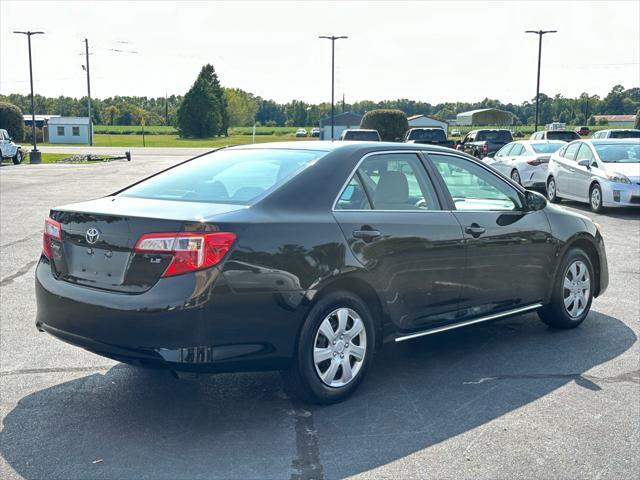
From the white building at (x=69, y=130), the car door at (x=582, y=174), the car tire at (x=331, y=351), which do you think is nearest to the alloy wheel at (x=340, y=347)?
the car tire at (x=331, y=351)

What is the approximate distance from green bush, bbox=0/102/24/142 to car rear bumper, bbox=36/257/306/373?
2751 inches

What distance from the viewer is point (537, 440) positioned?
4250mm

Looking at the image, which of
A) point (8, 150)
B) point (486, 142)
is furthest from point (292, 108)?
point (486, 142)

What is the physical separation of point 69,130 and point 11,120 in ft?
79.4

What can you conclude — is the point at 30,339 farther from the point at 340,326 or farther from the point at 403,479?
Answer: the point at 403,479

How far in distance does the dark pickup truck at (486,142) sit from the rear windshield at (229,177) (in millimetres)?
25688

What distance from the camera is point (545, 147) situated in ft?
70.6

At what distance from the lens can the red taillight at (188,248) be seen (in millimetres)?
4160

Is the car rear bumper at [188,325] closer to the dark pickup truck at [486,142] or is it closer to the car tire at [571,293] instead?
the car tire at [571,293]

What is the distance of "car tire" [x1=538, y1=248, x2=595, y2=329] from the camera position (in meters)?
6.44

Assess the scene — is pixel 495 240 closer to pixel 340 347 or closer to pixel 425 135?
pixel 340 347

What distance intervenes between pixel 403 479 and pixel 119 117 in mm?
164467

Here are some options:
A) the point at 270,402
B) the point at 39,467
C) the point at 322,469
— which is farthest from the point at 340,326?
the point at 39,467

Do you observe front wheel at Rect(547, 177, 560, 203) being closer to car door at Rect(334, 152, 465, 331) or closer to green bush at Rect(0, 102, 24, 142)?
car door at Rect(334, 152, 465, 331)
